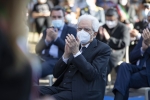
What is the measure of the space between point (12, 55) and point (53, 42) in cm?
515

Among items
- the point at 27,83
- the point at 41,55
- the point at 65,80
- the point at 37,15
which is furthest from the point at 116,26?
the point at 27,83

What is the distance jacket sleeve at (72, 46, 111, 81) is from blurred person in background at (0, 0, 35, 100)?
9.46ft

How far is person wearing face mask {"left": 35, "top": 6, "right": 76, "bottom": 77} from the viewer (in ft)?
21.8

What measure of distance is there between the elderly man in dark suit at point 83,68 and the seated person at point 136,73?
0.87 meters

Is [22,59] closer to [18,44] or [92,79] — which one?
[18,44]

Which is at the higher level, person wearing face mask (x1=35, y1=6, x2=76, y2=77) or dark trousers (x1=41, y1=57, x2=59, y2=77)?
person wearing face mask (x1=35, y1=6, x2=76, y2=77)

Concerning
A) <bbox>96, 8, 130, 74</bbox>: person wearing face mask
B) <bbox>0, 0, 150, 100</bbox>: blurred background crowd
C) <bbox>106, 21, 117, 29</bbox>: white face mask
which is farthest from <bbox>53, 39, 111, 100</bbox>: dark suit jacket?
<bbox>106, 21, 117, 29</bbox>: white face mask

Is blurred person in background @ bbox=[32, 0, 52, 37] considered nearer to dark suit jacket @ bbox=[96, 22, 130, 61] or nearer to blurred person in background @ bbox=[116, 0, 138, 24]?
blurred person in background @ bbox=[116, 0, 138, 24]

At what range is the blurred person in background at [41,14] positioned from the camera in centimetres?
1185

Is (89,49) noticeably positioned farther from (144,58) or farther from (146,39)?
(144,58)

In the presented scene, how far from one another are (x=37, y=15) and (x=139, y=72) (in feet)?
22.0

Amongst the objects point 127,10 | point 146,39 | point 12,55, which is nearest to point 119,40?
point 146,39

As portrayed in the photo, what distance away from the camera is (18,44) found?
162 centimetres

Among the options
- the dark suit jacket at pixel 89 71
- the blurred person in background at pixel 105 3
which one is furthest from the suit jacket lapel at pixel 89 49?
the blurred person in background at pixel 105 3
